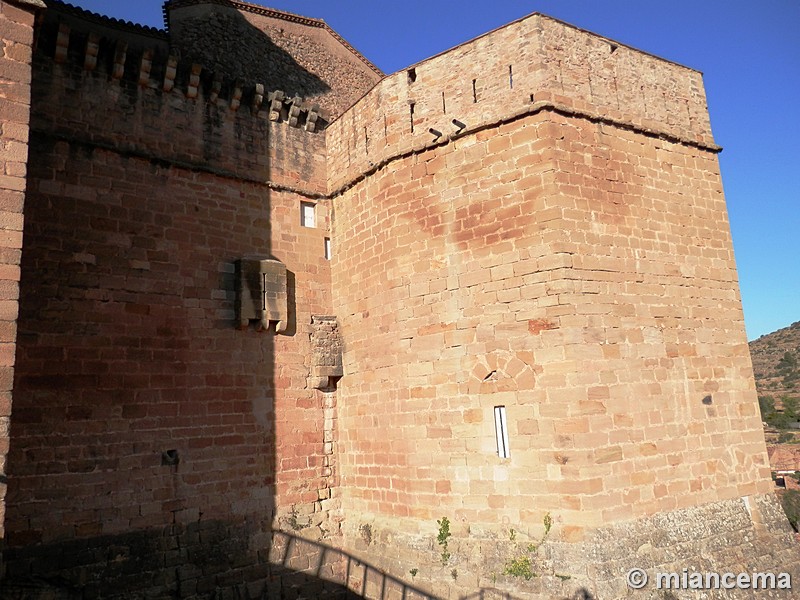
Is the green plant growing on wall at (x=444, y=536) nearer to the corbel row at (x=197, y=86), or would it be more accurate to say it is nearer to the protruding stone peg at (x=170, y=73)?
the corbel row at (x=197, y=86)

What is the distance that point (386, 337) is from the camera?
8.11 metres

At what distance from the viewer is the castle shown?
642 centimetres

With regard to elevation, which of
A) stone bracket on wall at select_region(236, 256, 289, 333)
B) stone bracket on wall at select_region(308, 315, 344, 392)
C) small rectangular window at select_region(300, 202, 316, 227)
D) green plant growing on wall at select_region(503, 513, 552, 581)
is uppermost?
small rectangular window at select_region(300, 202, 316, 227)

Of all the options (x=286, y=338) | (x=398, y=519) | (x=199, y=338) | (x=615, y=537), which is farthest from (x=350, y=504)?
(x=615, y=537)

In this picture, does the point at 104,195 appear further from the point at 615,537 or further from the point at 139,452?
the point at 615,537

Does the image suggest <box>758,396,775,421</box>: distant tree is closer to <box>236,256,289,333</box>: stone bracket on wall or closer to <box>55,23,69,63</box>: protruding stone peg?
<box>236,256,289,333</box>: stone bracket on wall

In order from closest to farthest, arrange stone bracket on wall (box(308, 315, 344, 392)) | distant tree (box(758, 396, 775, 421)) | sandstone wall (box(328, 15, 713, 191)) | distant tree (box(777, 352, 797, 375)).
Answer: sandstone wall (box(328, 15, 713, 191)) < stone bracket on wall (box(308, 315, 344, 392)) < distant tree (box(758, 396, 775, 421)) < distant tree (box(777, 352, 797, 375))

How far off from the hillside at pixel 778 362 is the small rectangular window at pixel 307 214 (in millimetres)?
40389

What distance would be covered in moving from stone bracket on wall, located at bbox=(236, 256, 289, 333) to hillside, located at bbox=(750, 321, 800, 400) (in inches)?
1621

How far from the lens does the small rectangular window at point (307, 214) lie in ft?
30.9

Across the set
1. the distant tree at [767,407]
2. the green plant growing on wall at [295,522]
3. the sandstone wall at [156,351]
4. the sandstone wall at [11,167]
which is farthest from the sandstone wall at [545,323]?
the distant tree at [767,407]

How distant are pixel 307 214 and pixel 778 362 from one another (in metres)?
52.2

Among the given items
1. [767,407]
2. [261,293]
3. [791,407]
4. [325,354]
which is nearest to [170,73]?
[261,293]

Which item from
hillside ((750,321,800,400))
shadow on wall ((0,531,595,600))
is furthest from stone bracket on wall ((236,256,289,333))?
hillside ((750,321,800,400))
